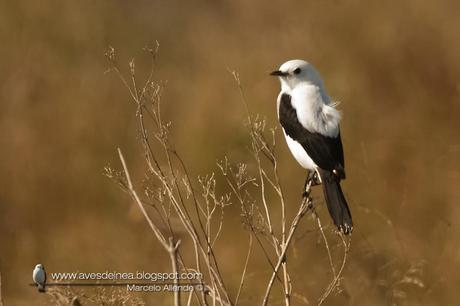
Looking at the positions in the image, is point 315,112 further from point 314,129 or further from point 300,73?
point 300,73

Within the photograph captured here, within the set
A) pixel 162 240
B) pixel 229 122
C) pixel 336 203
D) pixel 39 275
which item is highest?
pixel 229 122

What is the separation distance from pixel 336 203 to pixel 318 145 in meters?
0.32

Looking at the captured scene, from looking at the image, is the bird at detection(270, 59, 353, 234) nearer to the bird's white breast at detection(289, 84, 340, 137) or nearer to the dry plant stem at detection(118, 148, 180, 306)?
the bird's white breast at detection(289, 84, 340, 137)

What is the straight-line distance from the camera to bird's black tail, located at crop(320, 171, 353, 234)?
12.1 feet

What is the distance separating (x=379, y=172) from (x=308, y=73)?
1.49m

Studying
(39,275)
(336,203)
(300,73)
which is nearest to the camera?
(39,275)

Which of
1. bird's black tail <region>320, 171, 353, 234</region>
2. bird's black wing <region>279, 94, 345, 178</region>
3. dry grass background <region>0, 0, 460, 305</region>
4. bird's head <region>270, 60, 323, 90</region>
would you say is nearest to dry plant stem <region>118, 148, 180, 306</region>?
bird's black tail <region>320, 171, 353, 234</region>

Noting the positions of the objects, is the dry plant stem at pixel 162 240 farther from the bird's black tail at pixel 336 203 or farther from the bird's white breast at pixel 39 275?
the bird's black tail at pixel 336 203

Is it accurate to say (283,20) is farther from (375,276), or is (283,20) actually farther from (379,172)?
(375,276)

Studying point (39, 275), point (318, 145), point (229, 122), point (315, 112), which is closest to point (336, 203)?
point (318, 145)

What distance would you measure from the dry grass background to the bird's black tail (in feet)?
3.13

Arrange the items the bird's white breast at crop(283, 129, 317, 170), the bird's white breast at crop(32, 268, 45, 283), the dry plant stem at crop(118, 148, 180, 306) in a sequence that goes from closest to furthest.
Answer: the dry plant stem at crop(118, 148, 180, 306), the bird's white breast at crop(32, 268, 45, 283), the bird's white breast at crop(283, 129, 317, 170)

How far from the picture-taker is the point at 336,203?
3.83 meters

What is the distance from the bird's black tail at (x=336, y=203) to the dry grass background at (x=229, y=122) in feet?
3.13
